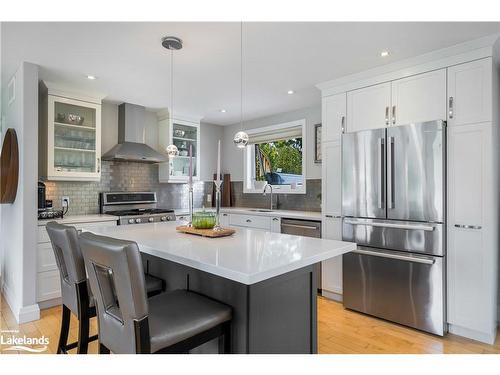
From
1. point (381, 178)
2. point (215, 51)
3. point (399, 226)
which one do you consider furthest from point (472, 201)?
point (215, 51)

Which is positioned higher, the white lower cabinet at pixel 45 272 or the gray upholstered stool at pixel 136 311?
the gray upholstered stool at pixel 136 311

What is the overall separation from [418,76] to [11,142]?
3.88 metres

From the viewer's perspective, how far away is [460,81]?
99.5 inches

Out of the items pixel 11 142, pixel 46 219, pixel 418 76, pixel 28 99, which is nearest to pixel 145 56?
pixel 28 99

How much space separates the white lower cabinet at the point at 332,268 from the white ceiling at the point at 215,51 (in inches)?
60.1

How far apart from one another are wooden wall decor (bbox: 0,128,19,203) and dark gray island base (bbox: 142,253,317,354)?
2.15 m

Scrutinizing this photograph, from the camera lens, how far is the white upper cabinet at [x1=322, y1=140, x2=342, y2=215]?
3344 mm

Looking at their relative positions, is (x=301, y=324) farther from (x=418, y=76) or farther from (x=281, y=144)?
(x=281, y=144)

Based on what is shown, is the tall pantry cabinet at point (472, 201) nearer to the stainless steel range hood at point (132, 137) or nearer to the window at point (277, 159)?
the window at point (277, 159)

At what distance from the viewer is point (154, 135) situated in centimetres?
477

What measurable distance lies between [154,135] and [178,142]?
38 centimetres

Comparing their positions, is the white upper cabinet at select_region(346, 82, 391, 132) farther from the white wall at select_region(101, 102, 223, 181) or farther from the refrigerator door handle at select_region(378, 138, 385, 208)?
the white wall at select_region(101, 102, 223, 181)

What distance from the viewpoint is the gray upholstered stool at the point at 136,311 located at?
126cm

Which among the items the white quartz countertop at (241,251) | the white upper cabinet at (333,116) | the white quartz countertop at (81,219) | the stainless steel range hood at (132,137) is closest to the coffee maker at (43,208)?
the white quartz countertop at (81,219)
